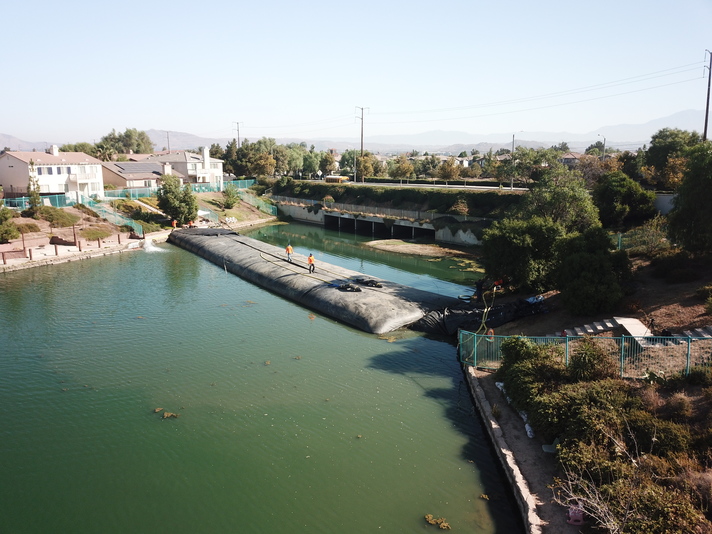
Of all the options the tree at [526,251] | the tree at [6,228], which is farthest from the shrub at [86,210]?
the tree at [526,251]

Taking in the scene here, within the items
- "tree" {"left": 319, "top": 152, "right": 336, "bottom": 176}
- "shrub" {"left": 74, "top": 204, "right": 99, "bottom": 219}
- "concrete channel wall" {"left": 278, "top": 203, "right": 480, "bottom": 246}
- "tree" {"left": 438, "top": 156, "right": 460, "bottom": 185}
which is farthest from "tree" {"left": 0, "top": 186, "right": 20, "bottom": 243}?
"tree" {"left": 319, "top": 152, "right": 336, "bottom": 176}

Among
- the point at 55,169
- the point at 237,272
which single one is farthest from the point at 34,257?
the point at 55,169

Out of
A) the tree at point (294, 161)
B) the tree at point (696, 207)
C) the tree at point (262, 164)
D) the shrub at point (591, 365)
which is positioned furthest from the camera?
the tree at point (294, 161)

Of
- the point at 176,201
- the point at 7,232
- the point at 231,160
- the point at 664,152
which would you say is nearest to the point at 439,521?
the point at 7,232

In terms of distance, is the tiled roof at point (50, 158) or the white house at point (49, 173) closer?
the white house at point (49, 173)

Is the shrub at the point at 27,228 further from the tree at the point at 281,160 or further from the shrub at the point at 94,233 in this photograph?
the tree at the point at 281,160

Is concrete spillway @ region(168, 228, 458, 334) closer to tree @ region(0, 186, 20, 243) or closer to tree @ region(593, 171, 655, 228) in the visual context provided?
tree @ region(0, 186, 20, 243)

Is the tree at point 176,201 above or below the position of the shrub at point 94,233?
above
